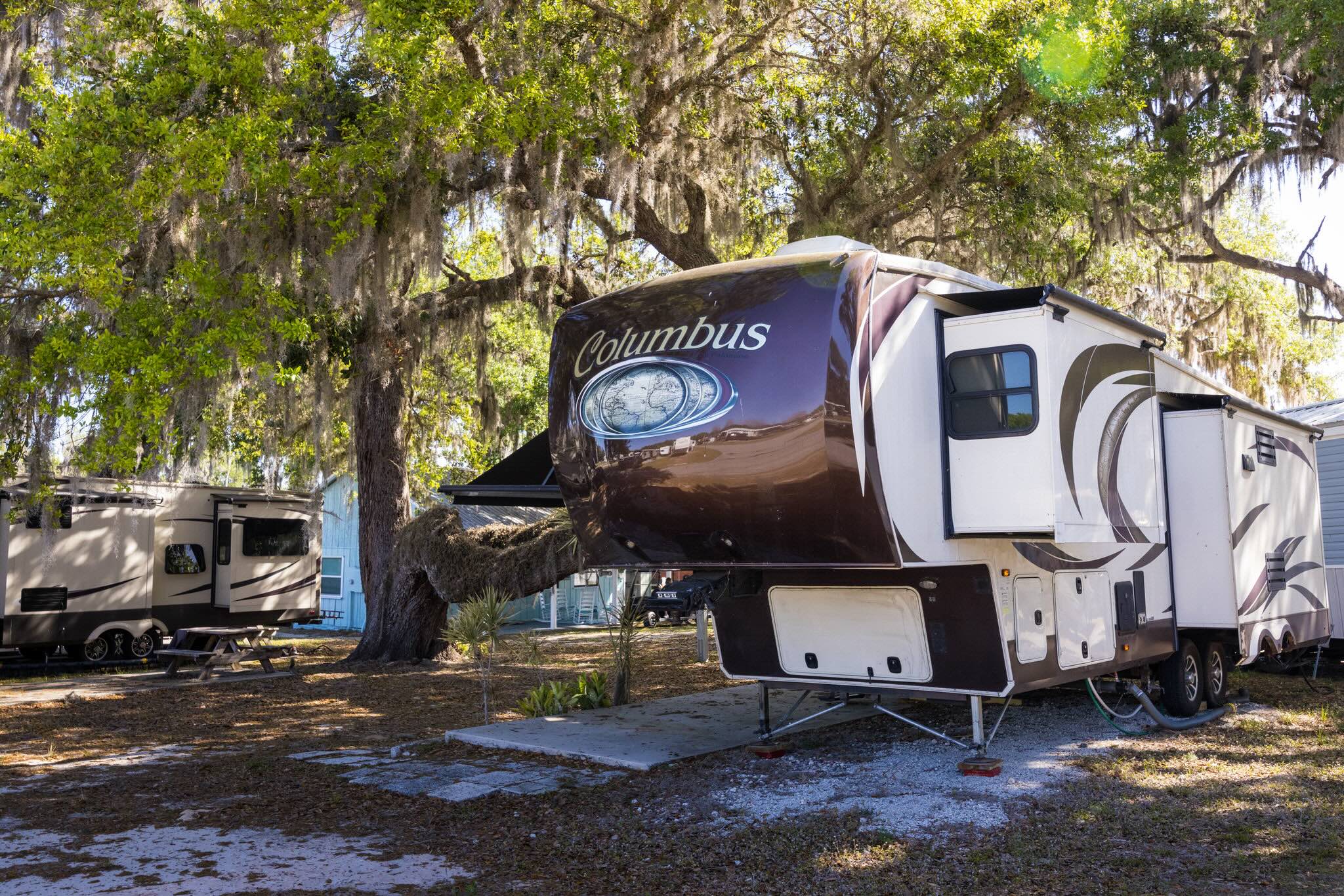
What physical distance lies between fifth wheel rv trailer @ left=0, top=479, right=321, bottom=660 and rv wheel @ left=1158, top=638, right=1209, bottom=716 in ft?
39.6

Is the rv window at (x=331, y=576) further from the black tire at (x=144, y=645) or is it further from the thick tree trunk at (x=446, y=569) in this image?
the thick tree trunk at (x=446, y=569)

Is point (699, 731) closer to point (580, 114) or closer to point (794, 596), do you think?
point (794, 596)

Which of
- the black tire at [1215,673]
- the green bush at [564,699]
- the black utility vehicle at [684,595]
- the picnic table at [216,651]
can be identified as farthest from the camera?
the picnic table at [216,651]

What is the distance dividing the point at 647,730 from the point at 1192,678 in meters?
4.58

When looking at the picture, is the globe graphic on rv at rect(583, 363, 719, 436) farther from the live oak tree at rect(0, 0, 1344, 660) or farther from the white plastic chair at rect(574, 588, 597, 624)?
the white plastic chair at rect(574, 588, 597, 624)

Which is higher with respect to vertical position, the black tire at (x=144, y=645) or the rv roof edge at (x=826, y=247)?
the rv roof edge at (x=826, y=247)

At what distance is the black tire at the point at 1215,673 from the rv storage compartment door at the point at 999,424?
3.89m

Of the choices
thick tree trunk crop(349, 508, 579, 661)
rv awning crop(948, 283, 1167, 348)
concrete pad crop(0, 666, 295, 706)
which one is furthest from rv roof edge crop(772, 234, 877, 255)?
concrete pad crop(0, 666, 295, 706)

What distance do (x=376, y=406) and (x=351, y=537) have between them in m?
11.7

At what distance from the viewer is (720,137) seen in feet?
41.0

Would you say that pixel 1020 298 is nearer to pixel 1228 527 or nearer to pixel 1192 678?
pixel 1228 527

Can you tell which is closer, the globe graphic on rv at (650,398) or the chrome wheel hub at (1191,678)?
the globe graphic on rv at (650,398)

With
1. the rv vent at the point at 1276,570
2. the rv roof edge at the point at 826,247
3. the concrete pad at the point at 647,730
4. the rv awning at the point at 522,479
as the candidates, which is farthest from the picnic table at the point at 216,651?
the rv vent at the point at 1276,570

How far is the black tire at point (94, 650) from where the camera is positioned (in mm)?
15688
